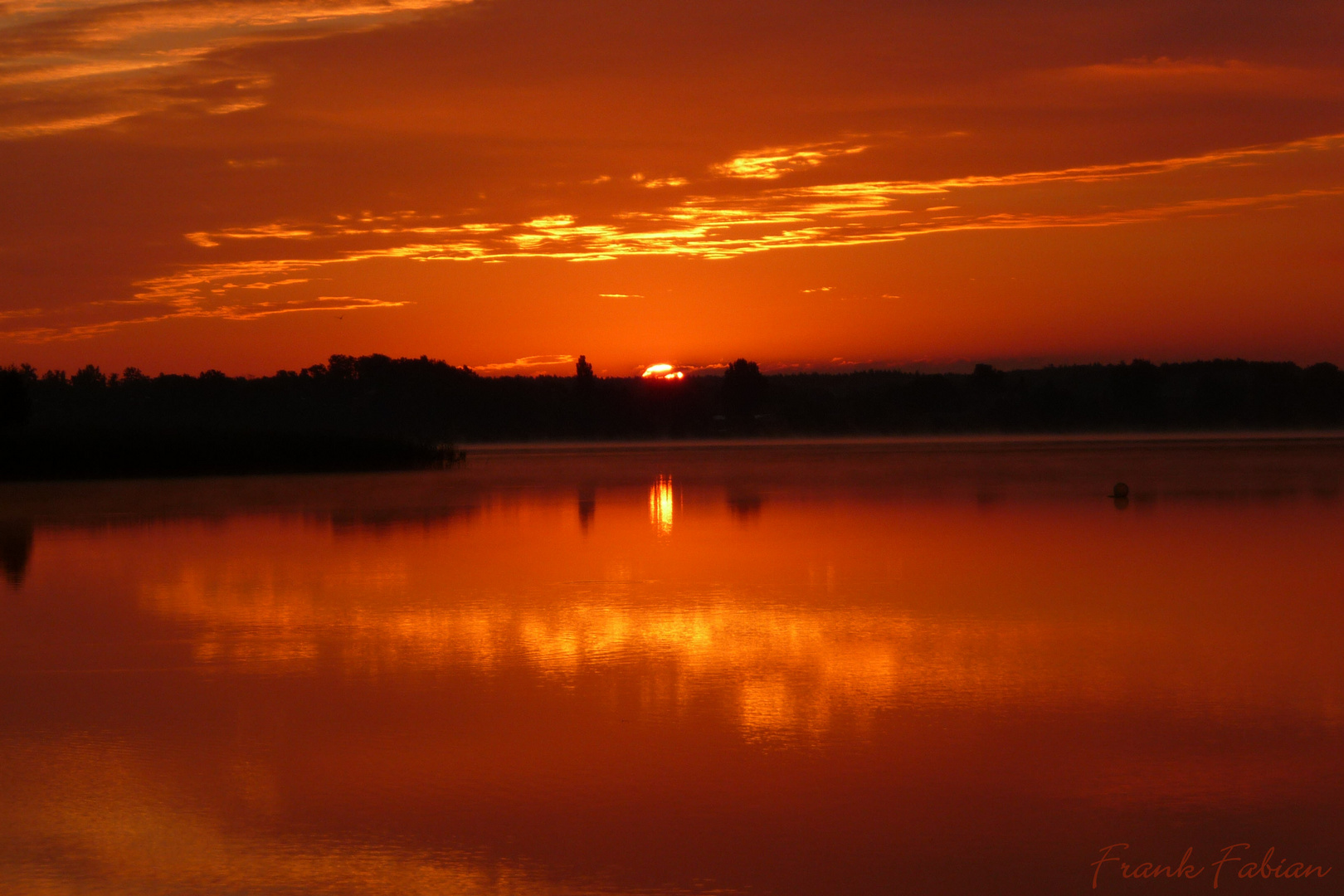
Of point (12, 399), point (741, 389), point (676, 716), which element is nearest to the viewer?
point (676, 716)

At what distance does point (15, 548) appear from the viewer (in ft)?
58.4

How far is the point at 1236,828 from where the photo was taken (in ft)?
18.6

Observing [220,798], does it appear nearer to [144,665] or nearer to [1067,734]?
[144,665]

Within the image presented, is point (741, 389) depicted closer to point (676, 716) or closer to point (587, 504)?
point (587, 504)

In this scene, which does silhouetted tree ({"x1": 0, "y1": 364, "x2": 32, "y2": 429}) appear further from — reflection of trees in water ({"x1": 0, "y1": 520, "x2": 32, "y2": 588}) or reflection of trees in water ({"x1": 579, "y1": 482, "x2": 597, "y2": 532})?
reflection of trees in water ({"x1": 0, "y1": 520, "x2": 32, "y2": 588})

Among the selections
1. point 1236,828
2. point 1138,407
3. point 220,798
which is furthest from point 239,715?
point 1138,407

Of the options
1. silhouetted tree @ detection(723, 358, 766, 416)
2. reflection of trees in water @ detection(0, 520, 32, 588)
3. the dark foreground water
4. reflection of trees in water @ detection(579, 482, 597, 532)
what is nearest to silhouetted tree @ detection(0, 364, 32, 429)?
reflection of trees in water @ detection(579, 482, 597, 532)
